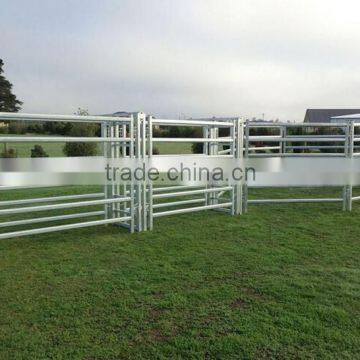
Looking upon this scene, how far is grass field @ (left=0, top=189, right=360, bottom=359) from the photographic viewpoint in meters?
2.67

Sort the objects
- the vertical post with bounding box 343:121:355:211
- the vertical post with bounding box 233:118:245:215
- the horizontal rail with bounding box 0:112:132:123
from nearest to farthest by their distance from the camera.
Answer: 1. the horizontal rail with bounding box 0:112:132:123
2. the vertical post with bounding box 233:118:245:215
3. the vertical post with bounding box 343:121:355:211

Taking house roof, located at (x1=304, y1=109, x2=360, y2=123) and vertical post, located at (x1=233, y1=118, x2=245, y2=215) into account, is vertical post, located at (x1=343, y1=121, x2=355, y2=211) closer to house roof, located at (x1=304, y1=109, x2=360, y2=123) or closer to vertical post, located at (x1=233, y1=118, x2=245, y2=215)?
vertical post, located at (x1=233, y1=118, x2=245, y2=215)

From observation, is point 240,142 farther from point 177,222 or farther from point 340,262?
point 340,262

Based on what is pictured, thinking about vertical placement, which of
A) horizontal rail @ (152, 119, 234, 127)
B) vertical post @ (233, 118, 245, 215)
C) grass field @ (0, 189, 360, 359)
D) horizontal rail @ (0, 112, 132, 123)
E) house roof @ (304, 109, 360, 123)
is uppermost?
house roof @ (304, 109, 360, 123)

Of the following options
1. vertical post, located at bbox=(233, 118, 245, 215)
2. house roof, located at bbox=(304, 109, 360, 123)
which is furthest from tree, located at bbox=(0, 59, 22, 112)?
vertical post, located at bbox=(233, 118, 245, 215)

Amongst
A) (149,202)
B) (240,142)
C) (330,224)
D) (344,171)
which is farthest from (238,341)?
(344,171)

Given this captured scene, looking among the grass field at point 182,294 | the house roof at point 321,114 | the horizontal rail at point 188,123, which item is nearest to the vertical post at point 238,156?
the horizontal rail at point 188,123

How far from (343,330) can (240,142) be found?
14.4ft

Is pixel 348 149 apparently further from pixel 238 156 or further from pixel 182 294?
pixel 182 294

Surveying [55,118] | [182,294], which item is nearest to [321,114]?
[55,118]

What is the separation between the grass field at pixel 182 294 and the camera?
267cm

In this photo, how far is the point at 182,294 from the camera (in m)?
3.47

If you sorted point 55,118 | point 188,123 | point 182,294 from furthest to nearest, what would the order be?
1. point 188,123
2. point 55,118
3. point 182,294

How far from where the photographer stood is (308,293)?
137 inches
